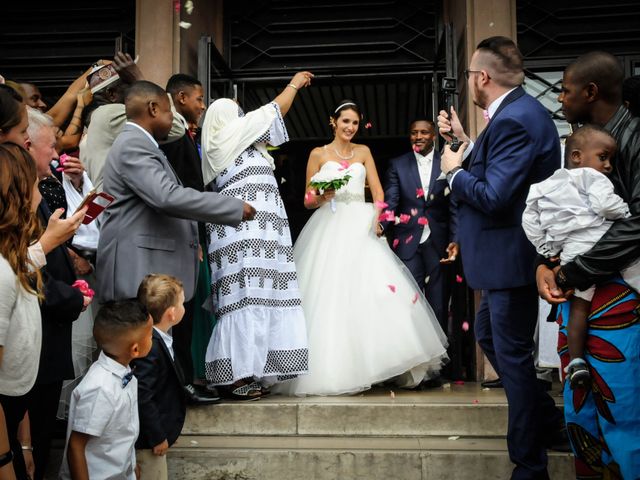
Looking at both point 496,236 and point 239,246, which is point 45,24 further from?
point 496,236

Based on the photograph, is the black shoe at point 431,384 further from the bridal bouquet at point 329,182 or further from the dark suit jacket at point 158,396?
the dark suit jacket at point 158,396

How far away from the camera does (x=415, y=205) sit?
6.81 m

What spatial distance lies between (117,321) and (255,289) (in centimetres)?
175

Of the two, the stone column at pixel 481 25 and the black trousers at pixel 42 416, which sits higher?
the stone column at pixel 481 25

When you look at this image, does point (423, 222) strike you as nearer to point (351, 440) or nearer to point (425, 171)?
point (425, 171)

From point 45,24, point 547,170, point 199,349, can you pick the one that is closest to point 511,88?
point 547,170

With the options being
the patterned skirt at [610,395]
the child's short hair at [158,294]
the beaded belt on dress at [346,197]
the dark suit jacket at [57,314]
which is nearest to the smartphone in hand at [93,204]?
the dark suit jacket at [57,314]

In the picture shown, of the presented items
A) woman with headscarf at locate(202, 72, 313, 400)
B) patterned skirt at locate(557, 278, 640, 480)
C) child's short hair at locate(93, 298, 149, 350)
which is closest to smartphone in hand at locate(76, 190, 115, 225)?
child's short hair at locate(93, 298, 149, 350)

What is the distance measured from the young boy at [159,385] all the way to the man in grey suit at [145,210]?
29 cm

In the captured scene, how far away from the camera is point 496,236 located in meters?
3.95

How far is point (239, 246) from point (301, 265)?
3.39ft

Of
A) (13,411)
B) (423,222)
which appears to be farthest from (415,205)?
(13,411)

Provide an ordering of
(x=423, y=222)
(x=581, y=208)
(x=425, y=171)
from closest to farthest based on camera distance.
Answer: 1. (x=581, y=208)
2. (x=423, y=222)
3. (x=425, y=171)

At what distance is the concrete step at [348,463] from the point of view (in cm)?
416
